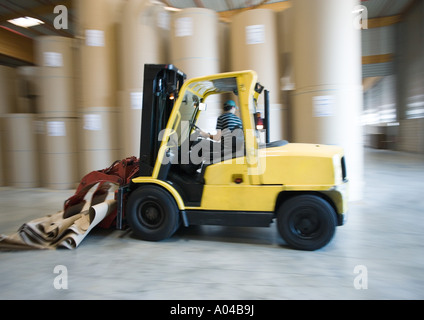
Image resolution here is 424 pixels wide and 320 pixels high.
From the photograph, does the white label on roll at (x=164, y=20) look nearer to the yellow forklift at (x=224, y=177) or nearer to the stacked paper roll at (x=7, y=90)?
the yellow forklift at (x=224, y=177)

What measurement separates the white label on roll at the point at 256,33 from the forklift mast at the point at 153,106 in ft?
6.17

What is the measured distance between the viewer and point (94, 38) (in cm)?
524

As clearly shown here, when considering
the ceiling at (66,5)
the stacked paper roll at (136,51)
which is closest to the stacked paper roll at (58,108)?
the stacked paper roll at (136,51)

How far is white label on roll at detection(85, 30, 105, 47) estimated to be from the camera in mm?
5227

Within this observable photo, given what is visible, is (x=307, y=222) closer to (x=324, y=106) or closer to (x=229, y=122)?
(x=229, y=122)

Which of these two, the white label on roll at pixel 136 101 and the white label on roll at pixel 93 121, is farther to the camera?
the white label on roll at pixel 93 121

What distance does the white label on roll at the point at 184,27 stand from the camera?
455 cm

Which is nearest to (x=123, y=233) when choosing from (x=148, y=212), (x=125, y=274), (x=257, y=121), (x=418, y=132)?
(x=148, y=212)

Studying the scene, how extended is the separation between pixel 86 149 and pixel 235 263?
13.2 feet

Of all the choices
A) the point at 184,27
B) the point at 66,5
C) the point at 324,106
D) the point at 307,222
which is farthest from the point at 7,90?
the point at 307,222

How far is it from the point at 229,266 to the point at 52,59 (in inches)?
220

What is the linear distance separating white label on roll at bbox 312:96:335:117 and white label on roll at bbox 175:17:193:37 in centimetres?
223

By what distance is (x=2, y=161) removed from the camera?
6910 mm
